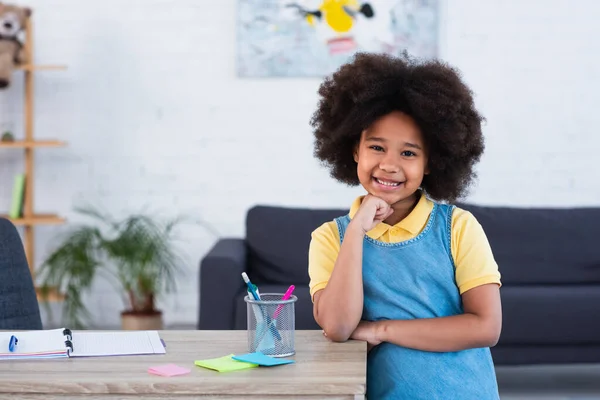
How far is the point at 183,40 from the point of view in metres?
4.55

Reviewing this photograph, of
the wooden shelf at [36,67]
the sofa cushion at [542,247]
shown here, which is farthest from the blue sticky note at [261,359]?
the wooden shelf at [36,67]

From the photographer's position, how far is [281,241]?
372cm

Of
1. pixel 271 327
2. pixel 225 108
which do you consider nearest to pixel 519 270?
pixel 225 108

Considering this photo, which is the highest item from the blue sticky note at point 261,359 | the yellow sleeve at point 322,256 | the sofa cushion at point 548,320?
the yellow sleeve at point 322,256

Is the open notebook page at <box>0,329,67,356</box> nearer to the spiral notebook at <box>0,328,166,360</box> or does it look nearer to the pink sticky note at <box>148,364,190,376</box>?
the spiral notebook at <box>0,328,166,360</box>

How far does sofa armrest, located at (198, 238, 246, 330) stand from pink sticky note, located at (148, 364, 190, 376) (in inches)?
80.5

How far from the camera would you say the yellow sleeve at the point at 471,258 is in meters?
1.47

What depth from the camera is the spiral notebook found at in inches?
52.7

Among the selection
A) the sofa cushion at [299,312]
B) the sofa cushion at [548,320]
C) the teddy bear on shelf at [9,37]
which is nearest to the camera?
the sofa cushion at [299,312]

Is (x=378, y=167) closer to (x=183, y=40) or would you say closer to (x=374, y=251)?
(x=374, y=251)

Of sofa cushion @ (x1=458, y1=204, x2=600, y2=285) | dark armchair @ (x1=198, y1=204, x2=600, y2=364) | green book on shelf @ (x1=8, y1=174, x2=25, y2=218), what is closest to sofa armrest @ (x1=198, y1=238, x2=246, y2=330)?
dark armchair @ (x1=198, y1=204, x2=600, y2=364)

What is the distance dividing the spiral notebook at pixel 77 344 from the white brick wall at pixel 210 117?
3052 millimetres

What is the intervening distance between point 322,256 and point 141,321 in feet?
9.13

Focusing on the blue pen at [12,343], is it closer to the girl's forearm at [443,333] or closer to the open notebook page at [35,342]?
the open notebook page at [35,342]
